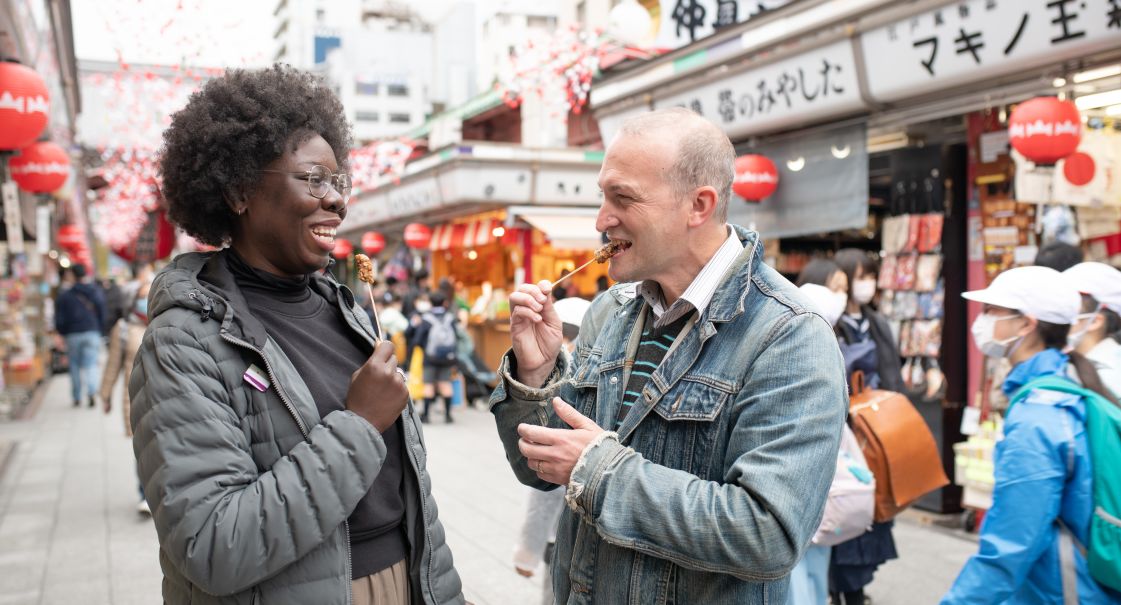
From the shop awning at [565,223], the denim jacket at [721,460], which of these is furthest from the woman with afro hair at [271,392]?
the shop awning at [565,223]

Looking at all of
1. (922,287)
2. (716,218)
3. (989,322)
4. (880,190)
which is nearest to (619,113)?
(880,190)

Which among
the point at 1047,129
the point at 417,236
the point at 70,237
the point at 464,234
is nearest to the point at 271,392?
the point at 1047,129

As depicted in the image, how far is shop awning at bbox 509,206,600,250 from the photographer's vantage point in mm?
13266

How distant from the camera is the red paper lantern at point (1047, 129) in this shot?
5152mm

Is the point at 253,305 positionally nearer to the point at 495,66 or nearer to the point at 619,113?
the point at 619,113

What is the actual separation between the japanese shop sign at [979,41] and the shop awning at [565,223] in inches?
274

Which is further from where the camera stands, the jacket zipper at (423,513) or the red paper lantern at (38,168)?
the red paper lantern at (38,168)

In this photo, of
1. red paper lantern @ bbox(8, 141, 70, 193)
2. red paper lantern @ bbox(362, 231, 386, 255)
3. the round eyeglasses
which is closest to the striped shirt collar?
the round eyeglasses

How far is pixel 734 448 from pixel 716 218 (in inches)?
21.1

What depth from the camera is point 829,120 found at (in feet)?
23.9

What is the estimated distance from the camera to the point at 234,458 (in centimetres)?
167

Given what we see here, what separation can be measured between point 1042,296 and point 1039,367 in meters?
0.36

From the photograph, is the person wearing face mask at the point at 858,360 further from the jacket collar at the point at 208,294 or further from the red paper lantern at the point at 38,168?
the red paper lantern at the point at 38,168

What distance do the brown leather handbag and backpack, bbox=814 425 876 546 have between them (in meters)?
0.54
